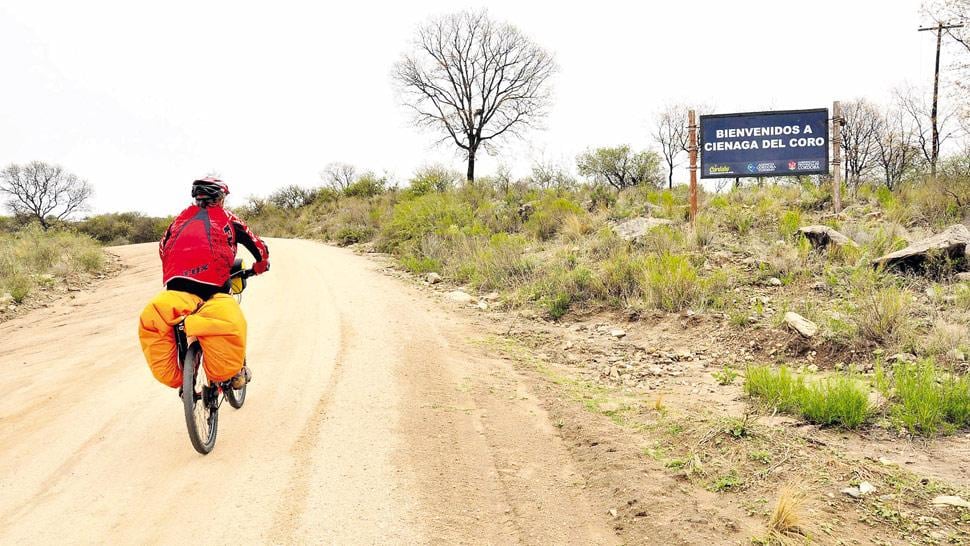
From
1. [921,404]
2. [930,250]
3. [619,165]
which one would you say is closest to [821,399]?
[921,404]

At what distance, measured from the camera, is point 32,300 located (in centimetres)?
1082

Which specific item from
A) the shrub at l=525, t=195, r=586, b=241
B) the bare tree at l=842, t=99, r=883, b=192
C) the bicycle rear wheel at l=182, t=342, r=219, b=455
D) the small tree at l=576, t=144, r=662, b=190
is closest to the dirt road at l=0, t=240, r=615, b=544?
the bicycle rear wheel at l=182, t=342, r=219, b=455

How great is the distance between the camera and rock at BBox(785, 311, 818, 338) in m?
6.15

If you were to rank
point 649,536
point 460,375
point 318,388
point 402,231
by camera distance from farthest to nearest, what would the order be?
point 402,231, point 460,375, point 318,388, point 649,536

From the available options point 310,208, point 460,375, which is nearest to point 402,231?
point 460,375

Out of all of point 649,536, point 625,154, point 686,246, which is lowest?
point 649,536

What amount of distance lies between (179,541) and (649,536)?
8.23 feet

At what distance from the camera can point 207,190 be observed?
411cm

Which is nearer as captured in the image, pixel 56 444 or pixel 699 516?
pixel 699 516

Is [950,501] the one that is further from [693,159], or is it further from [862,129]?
[862,129]

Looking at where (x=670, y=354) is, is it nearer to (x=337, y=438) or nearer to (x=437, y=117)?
(x=337, y=438)

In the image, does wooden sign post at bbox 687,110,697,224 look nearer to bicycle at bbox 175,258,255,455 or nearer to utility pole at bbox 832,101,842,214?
utility pole at bbox 832,101,842,214

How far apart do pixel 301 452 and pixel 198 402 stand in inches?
31.8

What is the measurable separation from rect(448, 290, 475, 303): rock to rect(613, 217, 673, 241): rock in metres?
3.14
